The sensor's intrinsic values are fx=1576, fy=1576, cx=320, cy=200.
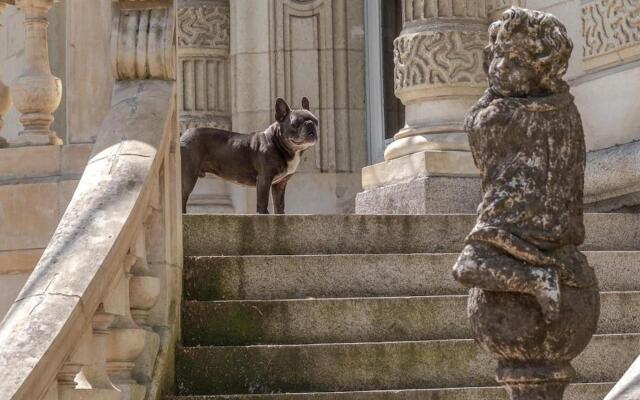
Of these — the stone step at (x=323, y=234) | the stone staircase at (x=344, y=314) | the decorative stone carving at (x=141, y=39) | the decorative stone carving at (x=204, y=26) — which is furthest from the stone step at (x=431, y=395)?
the decorative stone carving at (x=204, y=26)

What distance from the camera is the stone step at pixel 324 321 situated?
7.30 metres

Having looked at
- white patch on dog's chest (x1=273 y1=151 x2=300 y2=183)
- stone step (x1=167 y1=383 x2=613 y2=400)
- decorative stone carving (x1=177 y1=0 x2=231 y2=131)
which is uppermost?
decorative stone carving (x1=177 y1=0 x2=231 y2=131)

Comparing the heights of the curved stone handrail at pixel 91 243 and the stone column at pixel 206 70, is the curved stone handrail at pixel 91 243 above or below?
below

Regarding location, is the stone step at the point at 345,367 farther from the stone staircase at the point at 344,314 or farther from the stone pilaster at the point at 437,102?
the stone pilaster at the point at 437,102

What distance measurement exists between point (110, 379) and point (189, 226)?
1.80 metres

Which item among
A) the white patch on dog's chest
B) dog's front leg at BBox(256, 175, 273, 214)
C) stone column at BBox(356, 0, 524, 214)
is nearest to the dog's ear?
the white patch on dog's chest

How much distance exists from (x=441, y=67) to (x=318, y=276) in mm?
3006

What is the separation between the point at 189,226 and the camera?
7922 millimetres

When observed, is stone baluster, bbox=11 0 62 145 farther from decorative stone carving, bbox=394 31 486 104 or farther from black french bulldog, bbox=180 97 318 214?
decorative stone carving, bbox=394 31 486 104

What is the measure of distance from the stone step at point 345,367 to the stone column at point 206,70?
6.29 m

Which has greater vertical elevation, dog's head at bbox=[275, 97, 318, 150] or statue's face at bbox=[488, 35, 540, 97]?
dog's head at bbox=[275, 97, 318, 150]

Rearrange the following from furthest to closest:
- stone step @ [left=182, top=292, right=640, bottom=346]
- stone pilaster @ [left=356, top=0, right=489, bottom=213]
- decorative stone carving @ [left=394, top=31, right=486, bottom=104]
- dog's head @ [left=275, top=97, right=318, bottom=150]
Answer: decorative stone carving @ [left=394, top=31, right=486, bottom=104]
stone pilaster @ [left=356, top=0, right=489, bottom=213]
dog's head @ [left=275, top=97, right=318, bottom=150]
stone step @ [left=182, top=292, right=640, bottom=346]

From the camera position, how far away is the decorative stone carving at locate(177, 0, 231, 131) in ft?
44.1

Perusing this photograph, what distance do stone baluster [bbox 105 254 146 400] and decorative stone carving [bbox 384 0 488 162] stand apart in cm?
427
